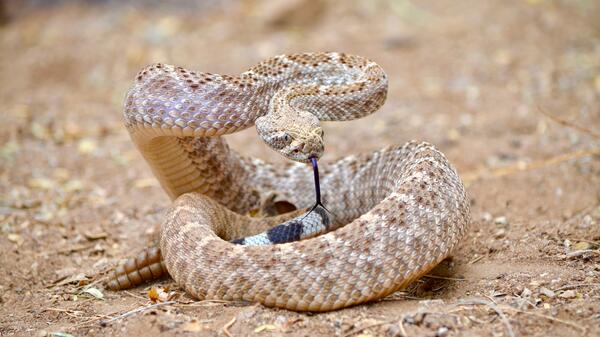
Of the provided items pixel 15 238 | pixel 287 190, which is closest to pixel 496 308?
pixel 287 190

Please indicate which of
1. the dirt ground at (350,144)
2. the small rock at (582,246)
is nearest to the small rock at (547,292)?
the dirt ground at (350,144)

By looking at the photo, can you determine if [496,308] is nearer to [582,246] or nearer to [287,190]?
[582,246]

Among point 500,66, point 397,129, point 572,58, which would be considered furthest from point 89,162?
point 572,58

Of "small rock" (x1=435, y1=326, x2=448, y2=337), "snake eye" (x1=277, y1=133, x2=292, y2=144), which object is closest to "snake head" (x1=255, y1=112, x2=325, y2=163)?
"snake eye" (x1=277, y1=133, x2=292, y2=144)

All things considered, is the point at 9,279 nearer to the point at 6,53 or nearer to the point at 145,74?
the point at 145,74

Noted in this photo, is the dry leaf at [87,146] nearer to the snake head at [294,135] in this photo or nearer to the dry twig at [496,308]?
the snake head at [294,135]

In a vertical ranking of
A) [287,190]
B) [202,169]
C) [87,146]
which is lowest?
[87,146]
